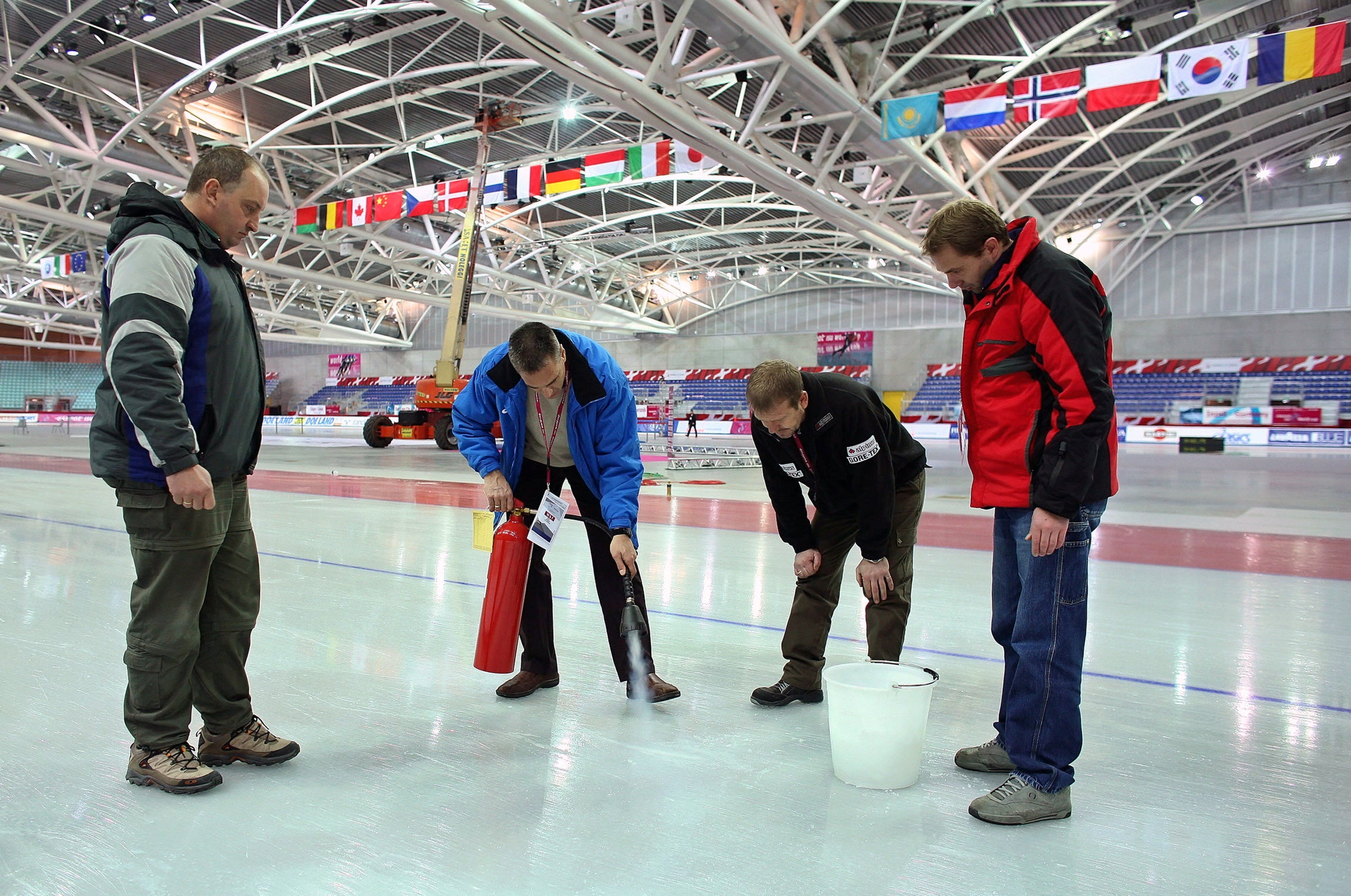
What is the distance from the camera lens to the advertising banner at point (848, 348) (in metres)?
34.1

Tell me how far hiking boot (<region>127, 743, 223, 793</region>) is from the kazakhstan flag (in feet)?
40.9

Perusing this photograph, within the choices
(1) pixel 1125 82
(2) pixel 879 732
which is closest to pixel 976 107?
(1) pixel 1125 82

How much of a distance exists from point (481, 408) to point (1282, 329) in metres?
31.8

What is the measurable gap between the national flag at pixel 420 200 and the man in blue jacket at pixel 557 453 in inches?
627

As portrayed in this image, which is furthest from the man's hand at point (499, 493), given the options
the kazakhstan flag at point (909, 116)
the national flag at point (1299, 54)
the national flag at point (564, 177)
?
the national flag at point (564, 177)

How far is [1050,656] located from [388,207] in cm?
1831

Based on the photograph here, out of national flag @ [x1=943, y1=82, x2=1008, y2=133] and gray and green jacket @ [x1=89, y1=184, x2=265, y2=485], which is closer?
gray and green jacket @ [x1=89, y1=184, x2=265, y2=485]

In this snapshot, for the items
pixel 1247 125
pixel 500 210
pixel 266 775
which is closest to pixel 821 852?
pixel 266 775

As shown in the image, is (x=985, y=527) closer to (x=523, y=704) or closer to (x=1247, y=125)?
(x=523, y=704)

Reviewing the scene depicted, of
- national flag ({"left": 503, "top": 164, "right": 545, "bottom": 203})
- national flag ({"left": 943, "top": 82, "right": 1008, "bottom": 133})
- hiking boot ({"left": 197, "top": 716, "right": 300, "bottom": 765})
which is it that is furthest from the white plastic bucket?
national flag ({"left": 503, "top": 164, "right": 545, "bottom": 203})

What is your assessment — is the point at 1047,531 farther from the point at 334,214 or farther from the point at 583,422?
the point at 334,214

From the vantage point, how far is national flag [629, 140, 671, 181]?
1460 centimetres

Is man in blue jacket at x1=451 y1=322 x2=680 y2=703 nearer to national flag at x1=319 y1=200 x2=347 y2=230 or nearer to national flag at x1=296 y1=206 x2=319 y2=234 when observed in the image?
national flag at x1=319 y1=200 x2=347 y2=230

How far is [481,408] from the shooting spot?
283 cm
